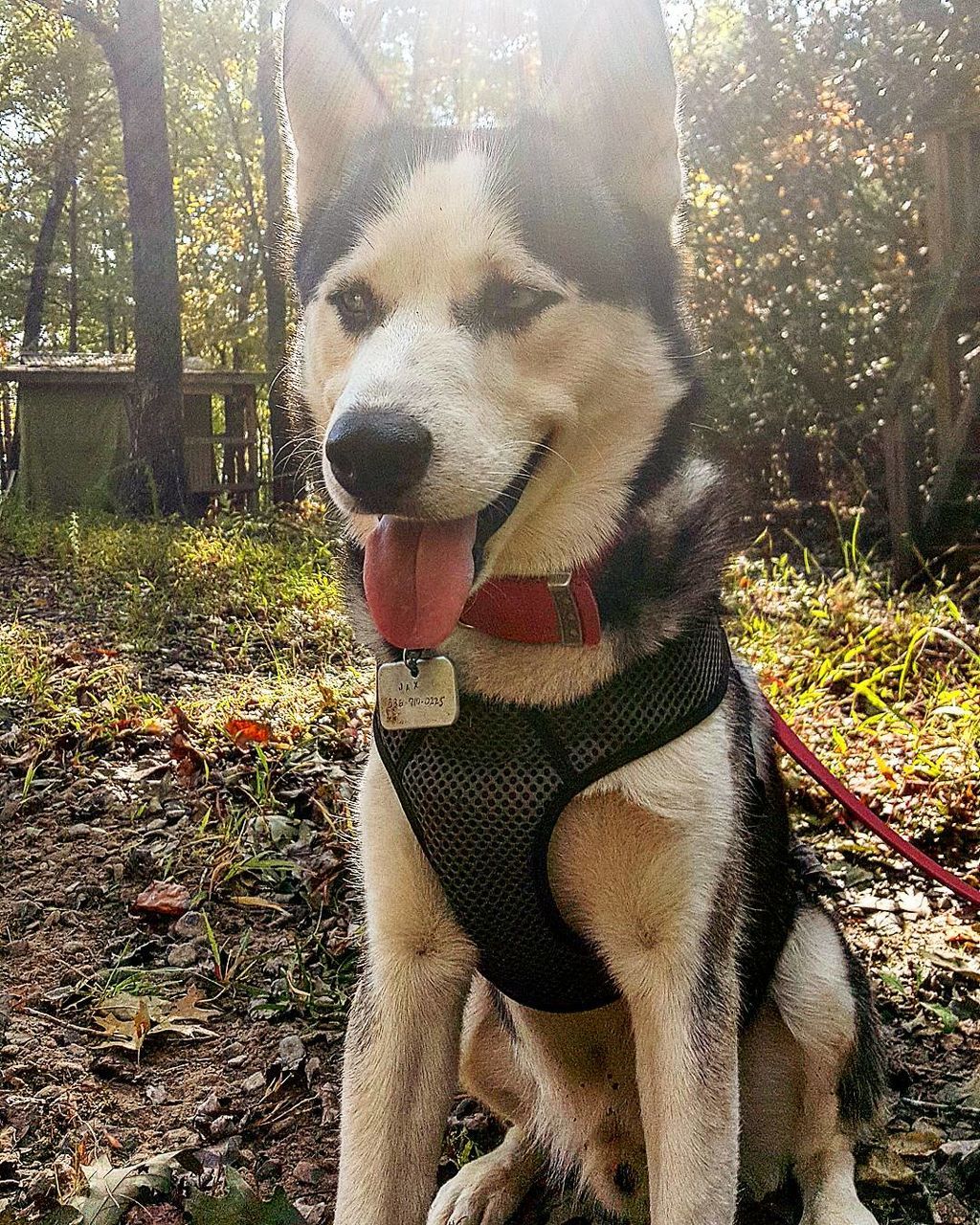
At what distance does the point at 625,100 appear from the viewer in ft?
6.24

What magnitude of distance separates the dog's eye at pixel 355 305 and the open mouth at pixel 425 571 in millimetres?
→ 339

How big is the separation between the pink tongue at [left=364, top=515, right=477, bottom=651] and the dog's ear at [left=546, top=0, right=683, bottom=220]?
67cm

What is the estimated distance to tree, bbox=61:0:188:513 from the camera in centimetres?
1191

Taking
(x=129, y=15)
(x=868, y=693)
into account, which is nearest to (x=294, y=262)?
(x=868, y=693)

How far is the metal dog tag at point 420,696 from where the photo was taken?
6.15 feet

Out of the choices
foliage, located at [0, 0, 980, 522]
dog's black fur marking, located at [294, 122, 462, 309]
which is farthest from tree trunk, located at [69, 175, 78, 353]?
dog's black fur marking, located at [294, 122, 462, 309]

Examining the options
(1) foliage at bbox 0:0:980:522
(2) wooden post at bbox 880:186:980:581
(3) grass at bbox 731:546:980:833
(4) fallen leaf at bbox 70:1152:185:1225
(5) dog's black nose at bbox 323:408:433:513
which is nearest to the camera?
(5) dog's black nose at bbox 323:408:433:513

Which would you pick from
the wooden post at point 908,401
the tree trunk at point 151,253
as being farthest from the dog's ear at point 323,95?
the tree trunk at point 151,253

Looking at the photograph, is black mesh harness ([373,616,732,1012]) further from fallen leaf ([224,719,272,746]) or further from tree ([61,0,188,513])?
tree ([61,0,188,513])

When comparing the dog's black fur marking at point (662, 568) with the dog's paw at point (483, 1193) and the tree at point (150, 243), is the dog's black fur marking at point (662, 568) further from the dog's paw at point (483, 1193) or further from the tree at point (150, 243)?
the tree at point (150, 243)

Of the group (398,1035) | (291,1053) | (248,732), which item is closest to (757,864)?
(398,1035)

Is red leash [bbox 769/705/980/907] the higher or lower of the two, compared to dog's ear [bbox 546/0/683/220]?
lower

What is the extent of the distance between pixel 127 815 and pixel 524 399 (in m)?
2.53

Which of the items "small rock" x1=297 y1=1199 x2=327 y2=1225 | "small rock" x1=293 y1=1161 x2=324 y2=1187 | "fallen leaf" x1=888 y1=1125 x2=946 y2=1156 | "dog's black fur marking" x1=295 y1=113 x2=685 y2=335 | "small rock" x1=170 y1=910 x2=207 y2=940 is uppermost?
"dog's black fur marking" x1=295 y1=113 x2=685 y2=335
